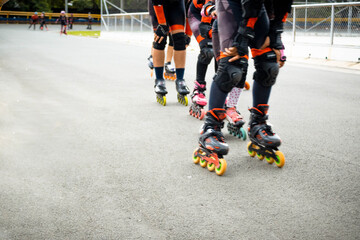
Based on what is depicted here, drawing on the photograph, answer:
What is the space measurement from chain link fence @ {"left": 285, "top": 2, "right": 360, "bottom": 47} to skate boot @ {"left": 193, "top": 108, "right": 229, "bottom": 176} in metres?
8.94

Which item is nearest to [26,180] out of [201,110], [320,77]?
[201,110]

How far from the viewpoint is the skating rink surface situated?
2238 millimetres

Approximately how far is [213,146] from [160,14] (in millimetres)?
2755

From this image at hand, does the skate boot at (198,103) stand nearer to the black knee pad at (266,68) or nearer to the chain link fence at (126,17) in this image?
the black knee pad at (266,68)

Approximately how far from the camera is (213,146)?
3.08m

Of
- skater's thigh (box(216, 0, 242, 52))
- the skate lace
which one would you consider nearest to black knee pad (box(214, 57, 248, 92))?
skater's thigh (box(216, 0, 242, 52))

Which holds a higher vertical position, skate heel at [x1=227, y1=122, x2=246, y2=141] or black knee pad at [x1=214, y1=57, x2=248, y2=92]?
black knee pad at [x1=214, y1=57, x2=248, y2=92]

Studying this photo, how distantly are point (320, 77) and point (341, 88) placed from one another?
1.43 metres

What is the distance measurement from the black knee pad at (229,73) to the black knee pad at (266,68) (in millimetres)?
171

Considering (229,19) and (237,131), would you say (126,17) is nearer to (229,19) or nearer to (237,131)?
(237,131)

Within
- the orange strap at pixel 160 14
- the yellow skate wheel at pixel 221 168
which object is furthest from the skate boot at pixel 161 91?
the yellow skate wheel at pixel 221 168

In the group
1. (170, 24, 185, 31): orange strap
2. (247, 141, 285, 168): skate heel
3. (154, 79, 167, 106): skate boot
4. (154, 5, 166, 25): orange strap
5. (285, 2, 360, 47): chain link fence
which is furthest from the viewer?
(285, 2, 360, 47): chain link fence

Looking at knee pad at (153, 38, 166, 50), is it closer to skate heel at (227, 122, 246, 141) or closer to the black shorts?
the black shorts

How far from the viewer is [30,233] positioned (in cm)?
216
